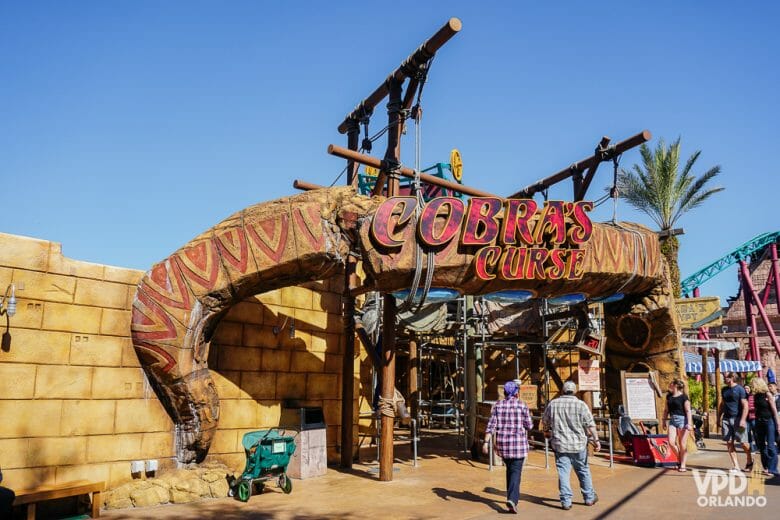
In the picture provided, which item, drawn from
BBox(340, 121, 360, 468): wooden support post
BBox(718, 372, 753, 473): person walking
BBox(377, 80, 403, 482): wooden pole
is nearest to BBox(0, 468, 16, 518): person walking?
BBox(377, 80, 403, 482): wooden pole

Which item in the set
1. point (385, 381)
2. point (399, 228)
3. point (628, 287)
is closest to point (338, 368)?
point (385, 381)

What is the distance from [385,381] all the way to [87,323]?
5.10 m

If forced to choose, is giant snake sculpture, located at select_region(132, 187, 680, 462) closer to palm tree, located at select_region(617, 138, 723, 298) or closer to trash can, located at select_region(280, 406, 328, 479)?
trash can, located at select_region(280, 406, 328, 479)

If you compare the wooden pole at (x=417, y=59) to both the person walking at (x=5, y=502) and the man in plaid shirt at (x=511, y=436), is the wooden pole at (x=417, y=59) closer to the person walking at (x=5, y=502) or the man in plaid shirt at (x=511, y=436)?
the man in plaid shirt at (x=511, y=436)

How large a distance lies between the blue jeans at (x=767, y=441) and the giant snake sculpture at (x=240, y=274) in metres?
4.03

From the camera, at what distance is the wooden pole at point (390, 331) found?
1062 cm

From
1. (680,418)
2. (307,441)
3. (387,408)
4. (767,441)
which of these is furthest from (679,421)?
(307,441)

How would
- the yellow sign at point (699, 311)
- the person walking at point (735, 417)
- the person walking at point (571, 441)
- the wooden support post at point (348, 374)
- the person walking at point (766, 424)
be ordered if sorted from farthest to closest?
the yellow sign at point (699, 311) < the wooden support post at point (348, 374) < the person walking at point (735, 417) < the person walking at point (766, 424) < the person walking at point (571, 441)

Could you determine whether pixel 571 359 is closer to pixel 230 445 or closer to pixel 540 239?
pixel 540 239

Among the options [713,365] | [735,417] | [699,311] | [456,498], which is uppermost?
[699,311]

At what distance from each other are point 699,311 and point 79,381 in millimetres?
18750

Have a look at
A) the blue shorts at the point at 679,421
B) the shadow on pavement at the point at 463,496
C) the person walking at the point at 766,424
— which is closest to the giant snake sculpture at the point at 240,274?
the blue shorts at the point at 679,421

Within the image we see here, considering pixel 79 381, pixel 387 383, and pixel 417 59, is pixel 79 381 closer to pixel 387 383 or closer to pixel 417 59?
pixel 387 383

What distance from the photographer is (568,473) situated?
825 centimetres
